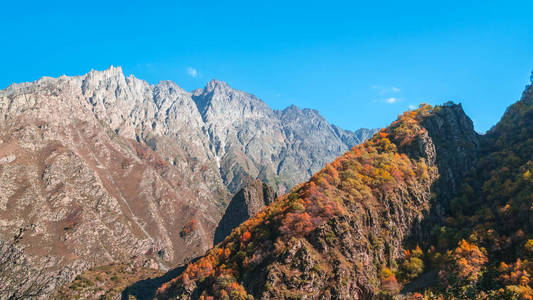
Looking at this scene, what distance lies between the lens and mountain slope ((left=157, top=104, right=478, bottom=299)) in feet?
255

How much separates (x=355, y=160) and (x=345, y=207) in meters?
33.2

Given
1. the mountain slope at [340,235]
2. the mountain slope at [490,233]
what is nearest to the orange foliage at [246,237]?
the mountain slope at [340,235]

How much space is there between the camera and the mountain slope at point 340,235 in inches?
3059

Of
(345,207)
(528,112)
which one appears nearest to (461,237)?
(345,207)

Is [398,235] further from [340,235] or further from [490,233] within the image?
[490,233]

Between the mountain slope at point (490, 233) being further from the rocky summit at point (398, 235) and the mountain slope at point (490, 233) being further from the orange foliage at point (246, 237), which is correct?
the orange foliage at point (246, 237)

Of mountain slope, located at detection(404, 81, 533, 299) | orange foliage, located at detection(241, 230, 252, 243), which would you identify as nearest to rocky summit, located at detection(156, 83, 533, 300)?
mountain slope, located at detection(404, 81, 533, 299)

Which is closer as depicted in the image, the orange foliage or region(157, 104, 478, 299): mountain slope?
region(157, 104, 478, 299): mountain slope

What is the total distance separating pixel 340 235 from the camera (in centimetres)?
8450

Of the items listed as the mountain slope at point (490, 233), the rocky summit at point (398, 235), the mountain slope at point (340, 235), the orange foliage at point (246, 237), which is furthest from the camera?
the orange foliage at point (246, 237)

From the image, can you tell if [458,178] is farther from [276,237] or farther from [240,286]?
[240,286]

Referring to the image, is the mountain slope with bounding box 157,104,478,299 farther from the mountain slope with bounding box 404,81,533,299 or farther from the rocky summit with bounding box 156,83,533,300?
the mountain slope with bounding box 404,81,533,299

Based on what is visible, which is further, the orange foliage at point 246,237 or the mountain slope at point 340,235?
the orange foliage at point 246,237

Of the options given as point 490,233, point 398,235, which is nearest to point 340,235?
point 398,235
